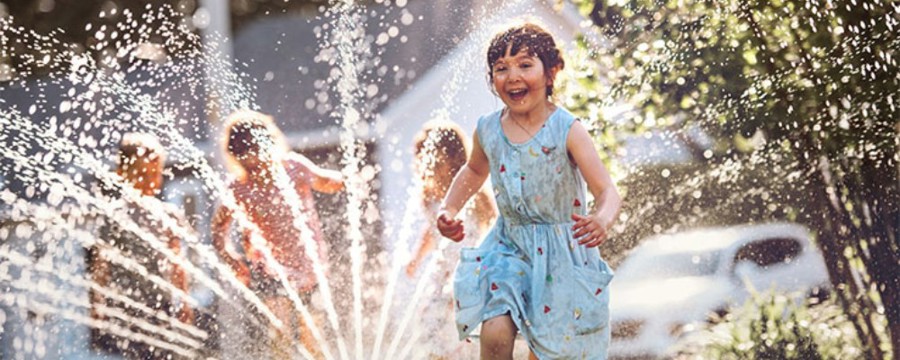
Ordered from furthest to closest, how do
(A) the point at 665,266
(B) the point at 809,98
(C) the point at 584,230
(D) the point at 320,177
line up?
(D) the point at 320,177, (A) the point at 665,266, (B) the point at 809,98, (C) the point at 584,230

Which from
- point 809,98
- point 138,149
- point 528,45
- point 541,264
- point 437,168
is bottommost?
point 541,264

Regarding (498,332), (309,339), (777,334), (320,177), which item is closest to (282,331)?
(309,339)

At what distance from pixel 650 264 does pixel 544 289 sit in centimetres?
206

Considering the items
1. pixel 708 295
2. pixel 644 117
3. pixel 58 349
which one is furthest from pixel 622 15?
pixel 58 349

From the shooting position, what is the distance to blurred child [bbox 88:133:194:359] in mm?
4770

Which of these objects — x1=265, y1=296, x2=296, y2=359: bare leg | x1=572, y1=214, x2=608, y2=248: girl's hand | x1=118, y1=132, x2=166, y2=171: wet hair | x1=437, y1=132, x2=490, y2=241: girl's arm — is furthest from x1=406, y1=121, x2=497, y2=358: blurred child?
x1=572, y1=214, x2=608, y2=248: girl's hand

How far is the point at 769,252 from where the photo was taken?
448 centimetres

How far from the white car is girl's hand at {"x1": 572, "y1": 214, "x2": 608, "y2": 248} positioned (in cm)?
208

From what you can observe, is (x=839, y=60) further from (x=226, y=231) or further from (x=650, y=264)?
(x=226, y=231)

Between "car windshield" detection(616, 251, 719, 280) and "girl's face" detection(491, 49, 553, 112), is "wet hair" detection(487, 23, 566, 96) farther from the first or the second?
"car windshield" detection(616, 251, 719, 280)

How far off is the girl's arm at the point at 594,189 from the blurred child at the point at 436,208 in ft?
6.31

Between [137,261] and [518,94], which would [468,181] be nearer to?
[518,94]

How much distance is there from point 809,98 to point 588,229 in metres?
2.09

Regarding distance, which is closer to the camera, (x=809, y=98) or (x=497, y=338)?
(x=497, y=338)
